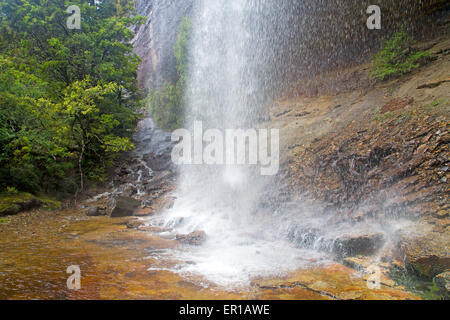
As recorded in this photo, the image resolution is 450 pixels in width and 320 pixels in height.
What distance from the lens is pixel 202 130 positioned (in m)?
16.6

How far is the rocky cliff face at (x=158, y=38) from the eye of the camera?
23438 millimetres

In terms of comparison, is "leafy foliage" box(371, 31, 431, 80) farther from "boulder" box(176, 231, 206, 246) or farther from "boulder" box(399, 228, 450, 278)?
"boulder" box(176, 231, 206, 246)

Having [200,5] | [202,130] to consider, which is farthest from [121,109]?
[200,5]

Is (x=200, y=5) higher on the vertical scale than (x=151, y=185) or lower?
higher

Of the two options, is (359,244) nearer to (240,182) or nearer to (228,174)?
(240,182)

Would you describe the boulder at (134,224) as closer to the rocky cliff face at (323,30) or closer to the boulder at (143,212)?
the boulder at (143,212)

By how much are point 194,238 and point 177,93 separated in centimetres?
1477

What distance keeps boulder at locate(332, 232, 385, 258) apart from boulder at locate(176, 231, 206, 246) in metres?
2.99

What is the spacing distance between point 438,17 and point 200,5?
621 inches

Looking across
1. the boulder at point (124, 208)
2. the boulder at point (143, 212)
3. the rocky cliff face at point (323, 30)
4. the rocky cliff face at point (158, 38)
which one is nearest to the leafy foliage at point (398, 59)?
the rocky cliff face at point (323, 30)

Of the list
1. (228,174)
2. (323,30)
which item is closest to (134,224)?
(228,174)

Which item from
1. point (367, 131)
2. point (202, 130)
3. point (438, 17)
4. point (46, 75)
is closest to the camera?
point (367, 131)

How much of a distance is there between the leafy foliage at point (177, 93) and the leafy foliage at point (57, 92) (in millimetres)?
3410
